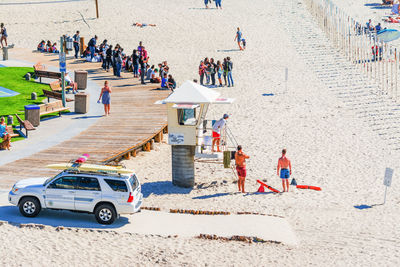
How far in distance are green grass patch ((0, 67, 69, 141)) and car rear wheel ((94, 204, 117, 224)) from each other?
28.3 feet

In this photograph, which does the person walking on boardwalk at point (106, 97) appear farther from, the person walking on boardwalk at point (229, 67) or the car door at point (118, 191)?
the person walking on boardwalk at point (229, 67)

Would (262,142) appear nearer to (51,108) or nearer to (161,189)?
(161,189)

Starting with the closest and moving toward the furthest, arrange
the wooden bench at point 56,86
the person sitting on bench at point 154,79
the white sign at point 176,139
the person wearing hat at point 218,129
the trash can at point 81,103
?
the white sign at point 176,139
the person wearing hat at point 218,129
the trash can at point 81,103
the wooden bench at point 56,86
the person sitting on bench at point 154,79

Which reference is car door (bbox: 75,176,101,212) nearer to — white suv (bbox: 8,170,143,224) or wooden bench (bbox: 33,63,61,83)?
white suv (bbox: 8,170,143,224)

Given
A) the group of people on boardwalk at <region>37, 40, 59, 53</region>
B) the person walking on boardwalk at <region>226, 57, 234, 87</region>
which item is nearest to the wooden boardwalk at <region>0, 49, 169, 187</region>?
the person walking on boardwalk at <region>226, 57, 234, 87</region>

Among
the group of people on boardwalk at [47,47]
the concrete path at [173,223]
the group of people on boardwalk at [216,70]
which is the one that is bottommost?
→ the concrete path at [173,223]

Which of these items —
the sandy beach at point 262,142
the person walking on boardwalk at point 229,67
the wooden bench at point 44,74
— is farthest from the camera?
the person walking on boardwalk at point 229,67

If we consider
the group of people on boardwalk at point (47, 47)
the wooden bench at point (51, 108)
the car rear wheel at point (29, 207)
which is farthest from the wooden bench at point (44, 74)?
the car rear wheel at point (29, 207)

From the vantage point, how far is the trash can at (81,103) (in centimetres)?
2761

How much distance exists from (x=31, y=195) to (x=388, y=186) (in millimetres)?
→ 11318

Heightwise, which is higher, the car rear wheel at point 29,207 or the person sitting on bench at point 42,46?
the person sitting on bench at point 42,46

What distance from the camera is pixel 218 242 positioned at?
1641cm

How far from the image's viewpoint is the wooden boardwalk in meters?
20.4

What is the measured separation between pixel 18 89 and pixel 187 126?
1432 cm
